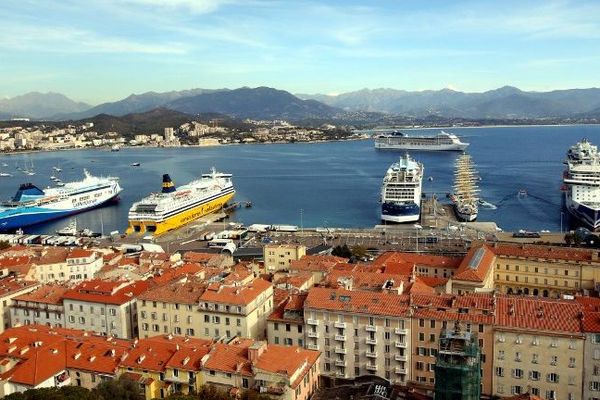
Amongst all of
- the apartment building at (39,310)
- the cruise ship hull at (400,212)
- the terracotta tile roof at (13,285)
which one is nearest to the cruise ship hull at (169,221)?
the cruise ship hull at (400,212)

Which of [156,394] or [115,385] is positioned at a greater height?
[115,385]

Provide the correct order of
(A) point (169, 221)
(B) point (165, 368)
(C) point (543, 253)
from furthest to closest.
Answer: (A) point (169, 221) < (C) point (543, 253) < (B) point (165, 368)

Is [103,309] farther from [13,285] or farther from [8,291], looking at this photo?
[13,285]

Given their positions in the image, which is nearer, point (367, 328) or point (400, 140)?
point (367, 328)

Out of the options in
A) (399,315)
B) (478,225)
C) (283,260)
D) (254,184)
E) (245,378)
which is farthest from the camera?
(254,184)

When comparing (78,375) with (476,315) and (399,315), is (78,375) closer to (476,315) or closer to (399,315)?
(399,315)

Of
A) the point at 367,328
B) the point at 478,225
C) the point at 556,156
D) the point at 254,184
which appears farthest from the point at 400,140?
the point at 367,328

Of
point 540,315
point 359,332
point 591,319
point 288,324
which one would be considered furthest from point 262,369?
point 591,319
